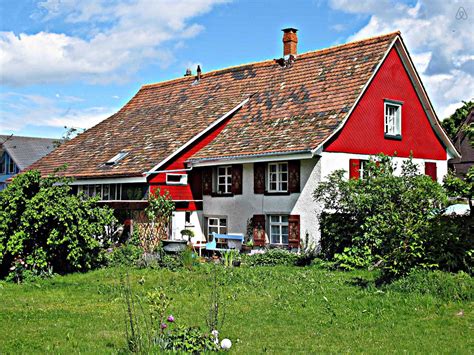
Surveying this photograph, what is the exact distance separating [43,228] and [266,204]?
8.33 meters

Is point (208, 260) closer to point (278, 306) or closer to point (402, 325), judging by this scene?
point (278, 306)

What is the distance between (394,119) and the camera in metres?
25.2

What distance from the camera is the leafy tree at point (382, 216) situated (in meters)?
14.2

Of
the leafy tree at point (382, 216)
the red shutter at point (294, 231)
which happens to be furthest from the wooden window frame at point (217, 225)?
the leafy tree at point (382, 216)

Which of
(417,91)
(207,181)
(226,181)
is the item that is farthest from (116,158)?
(417,91)

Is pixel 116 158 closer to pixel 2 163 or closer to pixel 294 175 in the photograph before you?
pixel 294 175

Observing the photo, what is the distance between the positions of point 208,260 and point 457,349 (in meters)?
13.6

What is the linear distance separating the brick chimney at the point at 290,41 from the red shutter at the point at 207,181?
6.93m

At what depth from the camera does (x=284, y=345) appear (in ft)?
31.4

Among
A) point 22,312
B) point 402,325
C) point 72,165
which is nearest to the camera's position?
point 402,325

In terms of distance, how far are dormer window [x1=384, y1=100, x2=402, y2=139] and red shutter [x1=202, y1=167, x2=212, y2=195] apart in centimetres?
715

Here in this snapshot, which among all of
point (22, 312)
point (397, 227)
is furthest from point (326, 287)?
point (22, 312)

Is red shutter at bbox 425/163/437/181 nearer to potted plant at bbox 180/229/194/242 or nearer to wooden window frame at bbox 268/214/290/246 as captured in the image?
wooden window frame at bbox 268/214/290/246

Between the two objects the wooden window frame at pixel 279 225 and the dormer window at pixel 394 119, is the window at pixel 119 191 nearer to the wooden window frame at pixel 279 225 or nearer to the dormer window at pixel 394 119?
the wooden window frame at pixel 279 225
